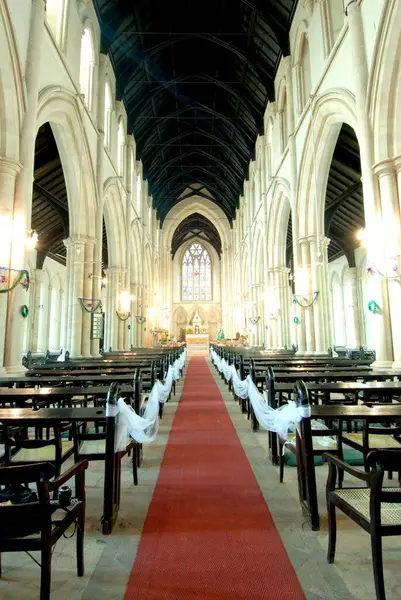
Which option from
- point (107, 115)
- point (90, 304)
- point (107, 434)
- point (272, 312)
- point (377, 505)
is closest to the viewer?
point (377, 505)

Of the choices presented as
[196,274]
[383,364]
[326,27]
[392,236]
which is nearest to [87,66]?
[326,27]

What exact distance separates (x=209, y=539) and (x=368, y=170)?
272 inches

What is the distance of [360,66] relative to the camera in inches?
282

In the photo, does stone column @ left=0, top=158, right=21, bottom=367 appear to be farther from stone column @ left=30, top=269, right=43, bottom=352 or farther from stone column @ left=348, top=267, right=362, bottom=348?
stone column @ left=348, top=267, right=362, bottom=348

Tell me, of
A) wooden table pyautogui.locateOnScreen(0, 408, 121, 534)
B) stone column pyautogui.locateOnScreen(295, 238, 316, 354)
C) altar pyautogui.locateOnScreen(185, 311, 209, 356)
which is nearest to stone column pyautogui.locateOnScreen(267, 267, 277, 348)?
stone column pyautogui.locateOnScreen(295, 238, 316, 354)

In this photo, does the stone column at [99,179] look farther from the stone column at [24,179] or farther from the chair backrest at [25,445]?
the chair backrest at [25,445]

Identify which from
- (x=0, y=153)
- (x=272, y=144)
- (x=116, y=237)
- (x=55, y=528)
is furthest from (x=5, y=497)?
(x=272, y=144)

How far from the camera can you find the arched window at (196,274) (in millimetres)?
38375

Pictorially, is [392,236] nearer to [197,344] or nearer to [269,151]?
[269,151]

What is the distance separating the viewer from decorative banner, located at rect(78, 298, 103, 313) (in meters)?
Result: 10.7

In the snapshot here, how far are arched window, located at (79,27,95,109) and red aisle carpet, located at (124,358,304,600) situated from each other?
35.3ft

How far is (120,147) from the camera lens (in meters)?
15.5

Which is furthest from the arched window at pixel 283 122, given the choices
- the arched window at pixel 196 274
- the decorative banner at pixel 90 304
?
the arched window at pixel 196 274

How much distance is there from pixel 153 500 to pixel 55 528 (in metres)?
1.44
